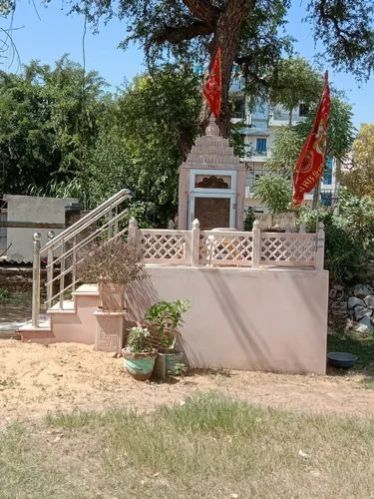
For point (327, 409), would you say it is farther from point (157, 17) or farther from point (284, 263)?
point (157, 17)

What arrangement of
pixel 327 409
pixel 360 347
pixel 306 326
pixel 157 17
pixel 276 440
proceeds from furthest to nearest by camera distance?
pixel 157 17 → pixel 360 347 → pixel 306 326 → pixel 327 409 → pixel 276 440

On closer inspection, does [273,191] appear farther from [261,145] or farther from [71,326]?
[71,326]

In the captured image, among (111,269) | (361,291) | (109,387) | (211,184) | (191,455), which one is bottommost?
(109,387)

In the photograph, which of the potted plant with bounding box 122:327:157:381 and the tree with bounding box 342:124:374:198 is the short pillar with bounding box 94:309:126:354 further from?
the tree with bounding box 342:124:374:198

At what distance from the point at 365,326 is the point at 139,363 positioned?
6471mm

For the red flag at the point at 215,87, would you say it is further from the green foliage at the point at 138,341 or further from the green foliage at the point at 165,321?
the green foliage at the point at 138,341

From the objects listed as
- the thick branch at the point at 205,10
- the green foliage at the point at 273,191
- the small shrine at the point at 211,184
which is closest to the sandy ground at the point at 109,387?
the small shrine at the point at 211,184

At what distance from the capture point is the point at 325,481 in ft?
13.8

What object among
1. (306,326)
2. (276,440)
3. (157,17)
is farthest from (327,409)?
(157,17)

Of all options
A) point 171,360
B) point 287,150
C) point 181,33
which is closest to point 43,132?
point 181,33

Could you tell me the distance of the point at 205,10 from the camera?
11.8 m

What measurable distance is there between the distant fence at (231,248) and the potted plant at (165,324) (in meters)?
0.85

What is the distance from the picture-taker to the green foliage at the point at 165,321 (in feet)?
24.9

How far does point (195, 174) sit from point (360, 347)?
4.21m
